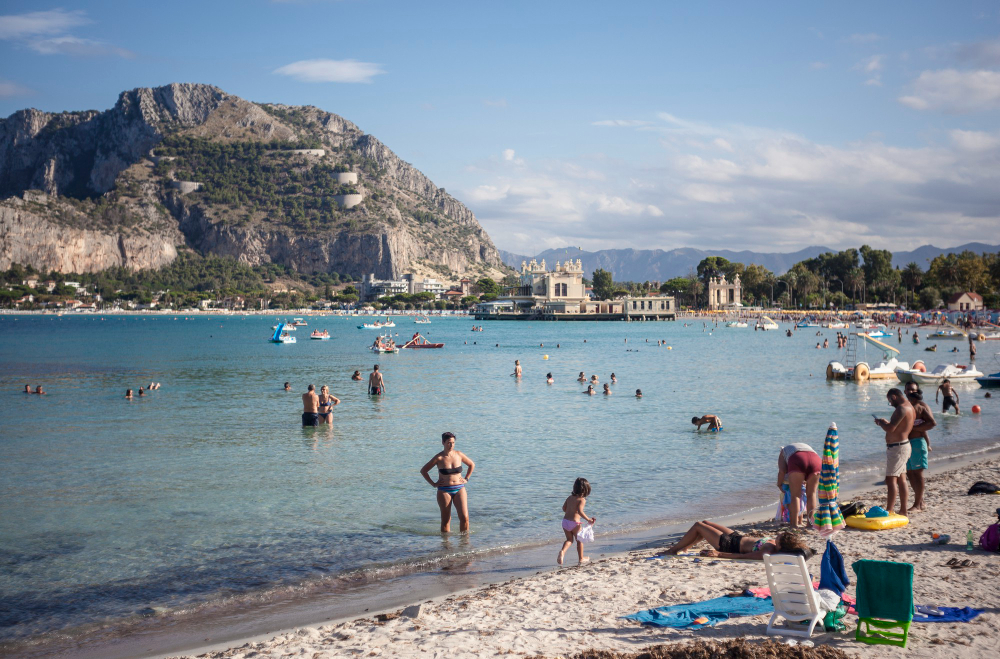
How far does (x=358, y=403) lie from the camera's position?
98.4 feet

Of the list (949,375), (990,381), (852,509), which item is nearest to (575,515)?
(852,509)

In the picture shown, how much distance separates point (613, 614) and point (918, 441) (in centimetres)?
645

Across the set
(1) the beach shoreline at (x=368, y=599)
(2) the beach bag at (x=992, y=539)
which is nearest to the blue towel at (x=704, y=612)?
(1) the beach shoreline at (x=368, y=599)

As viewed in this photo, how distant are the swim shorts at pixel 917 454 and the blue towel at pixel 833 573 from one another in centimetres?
481

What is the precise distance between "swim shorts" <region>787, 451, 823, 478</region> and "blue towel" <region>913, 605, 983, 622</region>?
3210mm

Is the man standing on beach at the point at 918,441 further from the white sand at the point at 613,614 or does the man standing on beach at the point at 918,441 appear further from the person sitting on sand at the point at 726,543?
the person sitting on sand at the point at 726,543

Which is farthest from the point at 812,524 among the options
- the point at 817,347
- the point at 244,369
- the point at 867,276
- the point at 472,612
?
the point at 867,276

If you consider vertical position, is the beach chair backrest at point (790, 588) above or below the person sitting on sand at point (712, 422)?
above

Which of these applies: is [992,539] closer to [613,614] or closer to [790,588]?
[790,588]

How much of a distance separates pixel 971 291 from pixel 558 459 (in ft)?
421

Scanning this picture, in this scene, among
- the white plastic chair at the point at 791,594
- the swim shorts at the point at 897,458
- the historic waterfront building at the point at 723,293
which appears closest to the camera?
the white plastic chair at the point at 791,594

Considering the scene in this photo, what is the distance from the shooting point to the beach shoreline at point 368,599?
26.2 feet

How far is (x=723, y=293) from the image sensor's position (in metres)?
179

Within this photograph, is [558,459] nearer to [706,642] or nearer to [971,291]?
[706,642]
